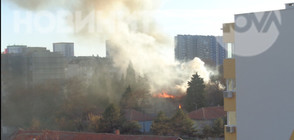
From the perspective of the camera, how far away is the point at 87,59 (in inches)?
736

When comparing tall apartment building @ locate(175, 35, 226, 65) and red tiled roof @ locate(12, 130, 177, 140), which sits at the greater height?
tall apartment building @ locate(175, 35, 226, 65)

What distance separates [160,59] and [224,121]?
33.6 ft

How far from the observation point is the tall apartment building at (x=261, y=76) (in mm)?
4168

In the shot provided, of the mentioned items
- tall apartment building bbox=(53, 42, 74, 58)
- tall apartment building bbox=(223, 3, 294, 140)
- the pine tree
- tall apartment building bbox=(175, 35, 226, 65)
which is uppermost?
tall apartment building bbox=(175, 35, 226, 65)

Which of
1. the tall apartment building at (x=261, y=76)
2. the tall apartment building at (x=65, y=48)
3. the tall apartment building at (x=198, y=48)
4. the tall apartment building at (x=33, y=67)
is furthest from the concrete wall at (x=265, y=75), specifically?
the tall apartment building at (x=198, y=48)

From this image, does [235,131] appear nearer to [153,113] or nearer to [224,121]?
[224,121]

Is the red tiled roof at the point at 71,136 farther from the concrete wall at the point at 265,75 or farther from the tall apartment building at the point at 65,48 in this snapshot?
the tall apartment building at the point at 65,48

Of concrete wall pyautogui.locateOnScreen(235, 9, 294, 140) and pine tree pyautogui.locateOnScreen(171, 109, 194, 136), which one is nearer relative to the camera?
concrete wall pyautogui.locateOnScreen(235, 9, 294, 140)

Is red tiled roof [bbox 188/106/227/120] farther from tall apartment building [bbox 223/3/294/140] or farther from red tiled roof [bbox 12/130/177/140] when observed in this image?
tall apartment building [bbox 223/3/294/140]

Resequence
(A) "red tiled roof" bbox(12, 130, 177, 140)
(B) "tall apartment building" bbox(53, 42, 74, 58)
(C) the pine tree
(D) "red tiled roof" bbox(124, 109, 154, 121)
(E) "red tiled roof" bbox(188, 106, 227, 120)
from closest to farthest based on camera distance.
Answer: (A) "red tiled roof" bbox(12, 130, 177, 140) < (C) the pine tree < (E) "red tiled roof" bbox(188, 106, 227, 120) < (B) "tall apartment building" bbox(53, 42, 74, 58) < (D) "red tiled roof" bbox(124, 109, 154, 121)

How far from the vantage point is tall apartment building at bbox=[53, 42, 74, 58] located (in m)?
15.2

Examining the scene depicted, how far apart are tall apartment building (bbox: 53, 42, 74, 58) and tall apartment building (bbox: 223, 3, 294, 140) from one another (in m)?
10.9

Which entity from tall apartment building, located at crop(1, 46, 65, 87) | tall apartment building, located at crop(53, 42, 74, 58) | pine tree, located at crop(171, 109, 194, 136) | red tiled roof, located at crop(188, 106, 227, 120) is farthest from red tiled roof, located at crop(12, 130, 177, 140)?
red tiled roof, located at crop(188, 106, 227, 120)

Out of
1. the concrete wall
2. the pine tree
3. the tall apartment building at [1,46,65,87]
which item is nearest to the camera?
the concrete wall
